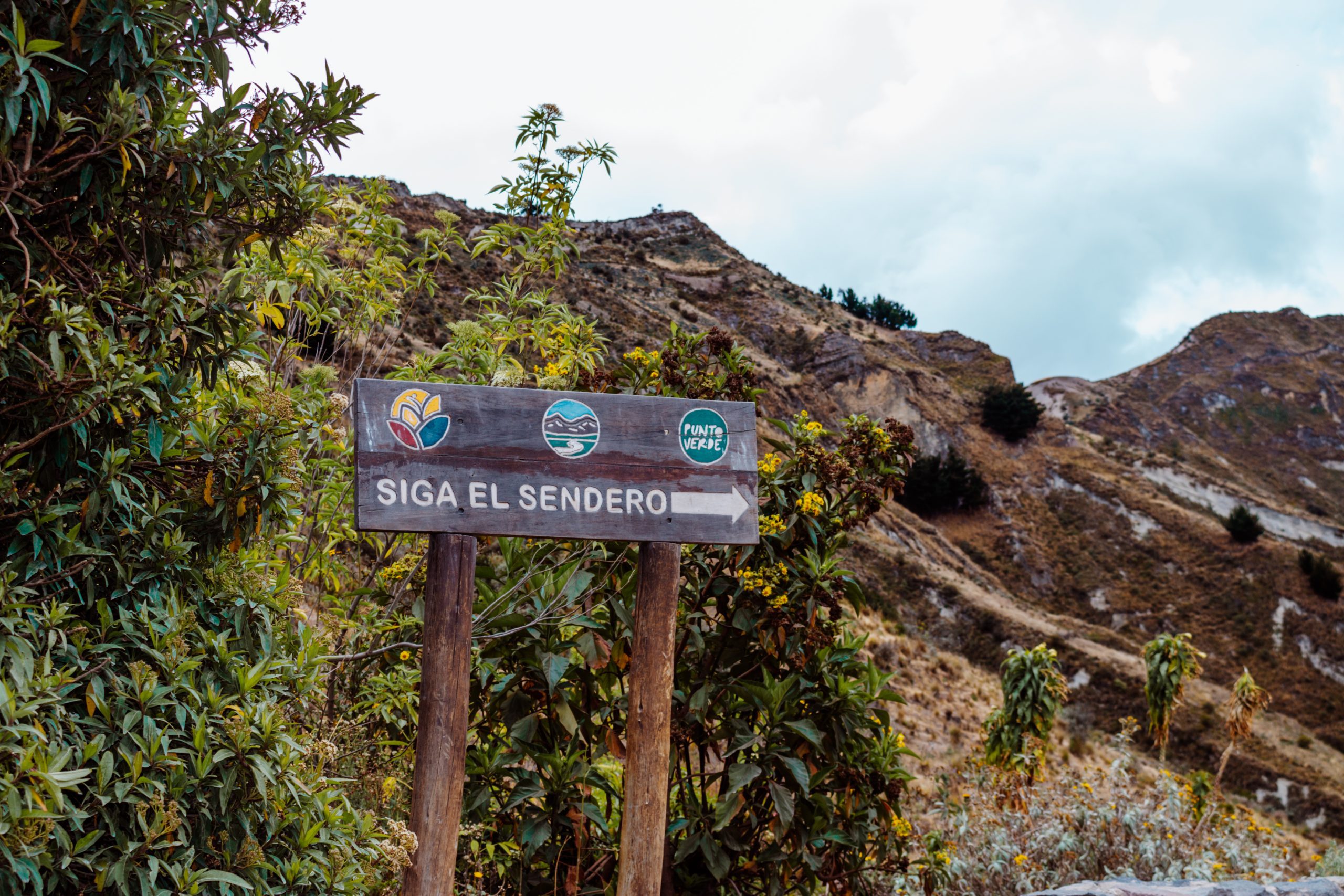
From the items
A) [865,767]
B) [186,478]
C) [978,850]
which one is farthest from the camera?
[978,850]

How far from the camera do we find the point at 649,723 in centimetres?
313

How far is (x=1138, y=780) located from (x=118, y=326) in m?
12.3

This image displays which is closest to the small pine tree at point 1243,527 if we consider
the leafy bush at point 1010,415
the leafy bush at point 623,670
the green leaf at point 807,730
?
the leafy bush at point 1010,415

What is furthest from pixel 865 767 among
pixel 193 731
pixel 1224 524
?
pixel 1224 524

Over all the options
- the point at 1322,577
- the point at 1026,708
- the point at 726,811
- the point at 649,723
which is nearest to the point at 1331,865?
the point at 1026,708

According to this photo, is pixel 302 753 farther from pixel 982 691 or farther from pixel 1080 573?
pixel 1080 573

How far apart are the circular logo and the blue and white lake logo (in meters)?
0.33

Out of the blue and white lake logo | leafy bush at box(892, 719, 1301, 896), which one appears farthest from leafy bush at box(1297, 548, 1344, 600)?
the blue and white lake logo

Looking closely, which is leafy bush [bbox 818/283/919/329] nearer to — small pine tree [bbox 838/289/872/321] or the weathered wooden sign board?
small pine tree [bbox 838/289/872/321]

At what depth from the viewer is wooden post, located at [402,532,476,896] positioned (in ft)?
9.06

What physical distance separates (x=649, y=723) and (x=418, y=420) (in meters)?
1.36

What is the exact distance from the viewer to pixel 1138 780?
1102cm

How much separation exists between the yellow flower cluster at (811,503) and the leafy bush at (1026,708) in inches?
278

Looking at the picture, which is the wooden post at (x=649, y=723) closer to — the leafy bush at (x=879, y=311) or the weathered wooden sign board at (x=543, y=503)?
the weathered wooden sign board at (x=543, y=503)
